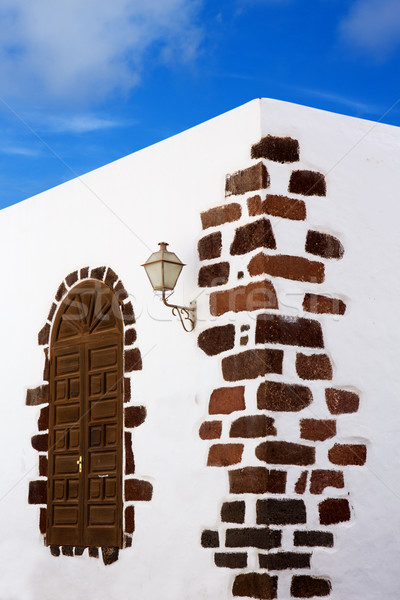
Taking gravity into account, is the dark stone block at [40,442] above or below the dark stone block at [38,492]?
above

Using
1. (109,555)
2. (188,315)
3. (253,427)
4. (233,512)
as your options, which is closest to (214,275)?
(188,315)

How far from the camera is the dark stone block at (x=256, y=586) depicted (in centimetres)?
459

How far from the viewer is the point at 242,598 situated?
4.68 m

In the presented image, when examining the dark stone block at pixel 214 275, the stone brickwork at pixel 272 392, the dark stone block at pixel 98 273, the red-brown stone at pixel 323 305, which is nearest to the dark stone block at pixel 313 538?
the stone brickwork at pixel 272 392

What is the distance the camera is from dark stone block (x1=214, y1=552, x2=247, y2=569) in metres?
4.72

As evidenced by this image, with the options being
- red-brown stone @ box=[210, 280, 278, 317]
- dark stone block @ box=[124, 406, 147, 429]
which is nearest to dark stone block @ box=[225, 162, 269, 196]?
red-brown stone @ box=[210, 280, 278, 317]

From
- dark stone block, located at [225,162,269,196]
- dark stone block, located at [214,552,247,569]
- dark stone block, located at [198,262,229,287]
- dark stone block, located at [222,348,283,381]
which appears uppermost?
dark stone block, located at [225,162,269,196]

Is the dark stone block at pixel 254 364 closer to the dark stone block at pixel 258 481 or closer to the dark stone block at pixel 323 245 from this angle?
the dark stone block at pixel 258 481

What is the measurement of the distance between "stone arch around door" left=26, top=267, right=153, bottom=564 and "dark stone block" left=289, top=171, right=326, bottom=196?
1.38 meters

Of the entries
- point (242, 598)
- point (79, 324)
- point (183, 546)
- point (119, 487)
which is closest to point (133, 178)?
point (79, 324)

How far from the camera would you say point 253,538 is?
15.4 feet

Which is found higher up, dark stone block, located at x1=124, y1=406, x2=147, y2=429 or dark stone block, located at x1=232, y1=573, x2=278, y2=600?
dark stone block, located at x1=124, y1=406, x2=147, y2=429

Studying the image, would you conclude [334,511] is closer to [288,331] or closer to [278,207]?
[288,331]

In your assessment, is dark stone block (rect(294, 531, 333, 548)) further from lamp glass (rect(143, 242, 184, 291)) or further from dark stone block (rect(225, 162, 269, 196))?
dark stone block (rect(225, 162, 269, 196))
